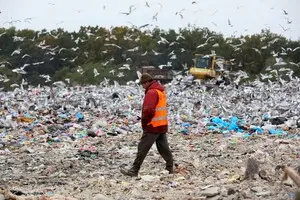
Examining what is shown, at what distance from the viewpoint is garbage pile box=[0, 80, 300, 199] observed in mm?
5887

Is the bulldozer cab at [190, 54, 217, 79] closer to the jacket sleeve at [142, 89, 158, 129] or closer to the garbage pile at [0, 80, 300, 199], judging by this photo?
the garbage pile at [0, 80, 300, 199]

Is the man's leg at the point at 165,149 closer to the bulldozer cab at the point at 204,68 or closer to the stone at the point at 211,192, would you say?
the stone at the point at 211,192

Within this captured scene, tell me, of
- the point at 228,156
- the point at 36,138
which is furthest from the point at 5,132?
the point at 228,156

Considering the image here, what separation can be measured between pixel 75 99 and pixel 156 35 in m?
34.2

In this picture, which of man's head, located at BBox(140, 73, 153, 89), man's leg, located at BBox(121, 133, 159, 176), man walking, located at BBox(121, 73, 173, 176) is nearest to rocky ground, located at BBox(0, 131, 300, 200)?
man's leg, located at BBox(121, 133, 159, 176)

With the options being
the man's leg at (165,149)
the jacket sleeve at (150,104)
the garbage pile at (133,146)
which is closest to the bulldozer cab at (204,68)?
the garbage pile at (133,146)

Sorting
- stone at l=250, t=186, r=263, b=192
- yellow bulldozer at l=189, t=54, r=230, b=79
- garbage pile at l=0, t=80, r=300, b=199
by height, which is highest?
yellow bulldozer at l=189, t=54, r=230, b=79

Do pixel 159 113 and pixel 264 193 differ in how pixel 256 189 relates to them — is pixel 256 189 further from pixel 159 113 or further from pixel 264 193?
pixel 159 113

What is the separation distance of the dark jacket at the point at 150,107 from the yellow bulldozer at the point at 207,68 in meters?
21.4

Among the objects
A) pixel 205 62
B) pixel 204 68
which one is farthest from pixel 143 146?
pixel 205 62

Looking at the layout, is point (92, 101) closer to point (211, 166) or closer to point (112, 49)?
point (211, 166)

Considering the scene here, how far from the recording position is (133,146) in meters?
10.3

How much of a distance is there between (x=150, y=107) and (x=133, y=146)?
12.0 ft

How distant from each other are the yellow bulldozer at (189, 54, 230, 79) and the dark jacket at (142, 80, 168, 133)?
842 inches
